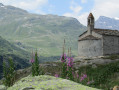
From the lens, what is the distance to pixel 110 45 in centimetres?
6150

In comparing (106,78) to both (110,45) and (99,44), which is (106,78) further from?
(110,45)

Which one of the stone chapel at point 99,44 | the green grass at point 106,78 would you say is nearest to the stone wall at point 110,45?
the stone chapel at point 99,44

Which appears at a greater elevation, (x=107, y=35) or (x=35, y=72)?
(x=107, y=35)

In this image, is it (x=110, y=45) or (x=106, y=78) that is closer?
(x=106, y=78)

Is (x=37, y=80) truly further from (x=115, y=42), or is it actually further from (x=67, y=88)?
(x=115, y=42)

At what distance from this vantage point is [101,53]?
58.9 meters

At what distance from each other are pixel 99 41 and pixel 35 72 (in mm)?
51507

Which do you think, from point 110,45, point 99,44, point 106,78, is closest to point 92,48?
point 99,44

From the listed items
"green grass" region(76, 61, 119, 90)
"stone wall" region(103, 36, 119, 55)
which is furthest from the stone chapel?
"green grass" region(76, 61, 119, 90)

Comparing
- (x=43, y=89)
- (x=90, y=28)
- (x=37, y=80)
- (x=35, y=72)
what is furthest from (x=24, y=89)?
(x=90, y=28)

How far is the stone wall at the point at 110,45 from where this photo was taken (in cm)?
5994

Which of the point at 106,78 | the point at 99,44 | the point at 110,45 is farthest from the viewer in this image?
the point at 110,45

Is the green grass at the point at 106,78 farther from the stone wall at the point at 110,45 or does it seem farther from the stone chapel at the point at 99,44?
the stone wall at the point at 110,45

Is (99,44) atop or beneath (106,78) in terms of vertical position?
atop
